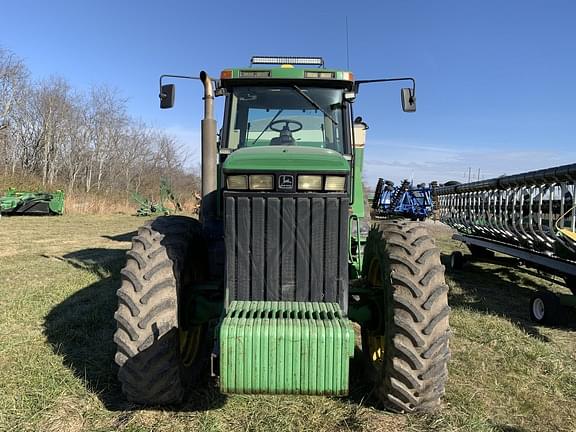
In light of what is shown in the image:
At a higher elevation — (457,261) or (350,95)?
(350,95)

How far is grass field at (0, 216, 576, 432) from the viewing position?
2980 millimetres

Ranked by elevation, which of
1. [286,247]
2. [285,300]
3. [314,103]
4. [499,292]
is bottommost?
[499,292]

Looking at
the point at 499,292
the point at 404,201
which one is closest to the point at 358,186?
the point at 499,292

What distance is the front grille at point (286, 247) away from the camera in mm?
2980

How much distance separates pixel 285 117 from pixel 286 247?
1776 mm

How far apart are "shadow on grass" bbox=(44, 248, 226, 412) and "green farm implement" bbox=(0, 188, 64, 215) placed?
15.7m

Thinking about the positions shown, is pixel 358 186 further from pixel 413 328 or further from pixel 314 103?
pixel 413 328

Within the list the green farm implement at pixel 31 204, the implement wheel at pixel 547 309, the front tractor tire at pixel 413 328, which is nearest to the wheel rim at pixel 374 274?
the front tractor tire at pixel 413 328

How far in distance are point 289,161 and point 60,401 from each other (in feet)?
7.37

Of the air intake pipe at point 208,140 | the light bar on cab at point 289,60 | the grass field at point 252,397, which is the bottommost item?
the grass field at point 252,397

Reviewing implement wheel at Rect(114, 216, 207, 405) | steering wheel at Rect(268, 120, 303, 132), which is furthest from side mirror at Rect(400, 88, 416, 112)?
implement wheel at Rect(114, 216, 207, 405)

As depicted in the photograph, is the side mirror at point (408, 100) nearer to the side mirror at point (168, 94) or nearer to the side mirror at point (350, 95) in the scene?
the side mirror at point (350, 95)

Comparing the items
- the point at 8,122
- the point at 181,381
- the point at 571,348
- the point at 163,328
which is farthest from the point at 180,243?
the point at 8,122

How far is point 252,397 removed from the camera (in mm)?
3295
